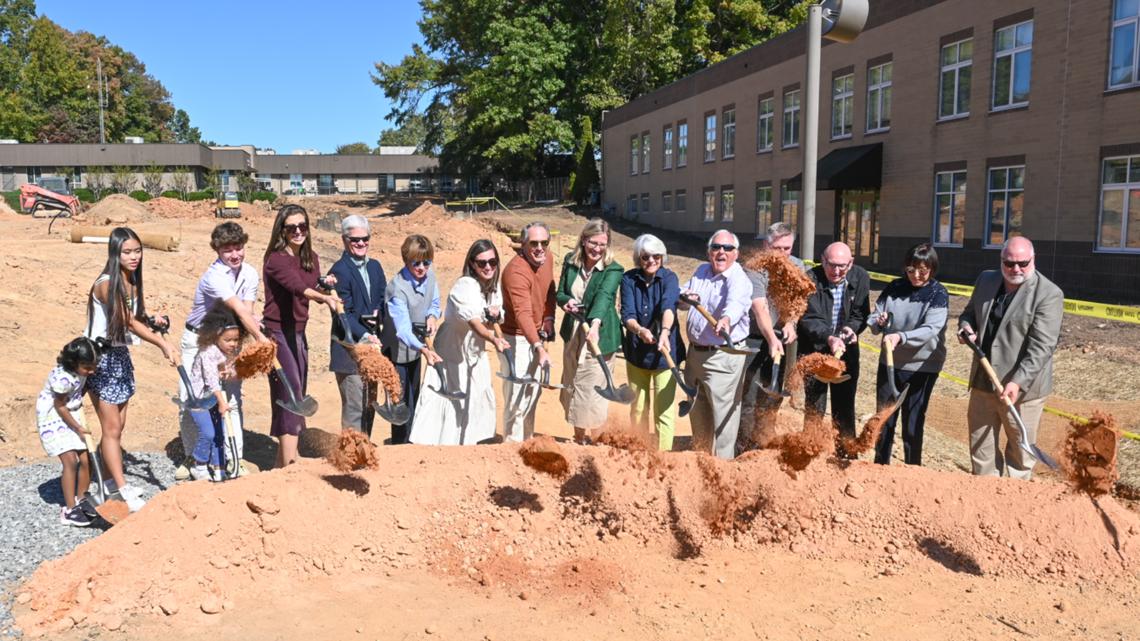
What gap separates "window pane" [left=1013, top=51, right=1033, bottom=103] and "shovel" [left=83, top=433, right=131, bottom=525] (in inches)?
733

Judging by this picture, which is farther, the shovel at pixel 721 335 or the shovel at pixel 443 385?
the shovel at pixel 443 385

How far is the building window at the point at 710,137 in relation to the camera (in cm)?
3372

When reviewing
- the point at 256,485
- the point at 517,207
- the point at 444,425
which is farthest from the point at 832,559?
the point at 517,207

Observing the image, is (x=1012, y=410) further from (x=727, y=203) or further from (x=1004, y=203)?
(x=727, y=203)

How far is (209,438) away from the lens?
5.78m

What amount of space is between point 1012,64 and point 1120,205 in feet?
13.7

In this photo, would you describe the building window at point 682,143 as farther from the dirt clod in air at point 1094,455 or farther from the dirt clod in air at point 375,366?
the dirt clod in air at point 1094,455

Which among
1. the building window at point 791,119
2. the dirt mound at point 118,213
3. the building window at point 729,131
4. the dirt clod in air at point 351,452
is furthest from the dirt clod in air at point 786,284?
the building window at point 729,131

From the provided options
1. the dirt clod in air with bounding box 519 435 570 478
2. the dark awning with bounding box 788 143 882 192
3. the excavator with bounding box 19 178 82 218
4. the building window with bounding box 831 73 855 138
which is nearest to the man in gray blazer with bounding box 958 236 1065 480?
the dirt clod in air with bounding box 519 435 570 478

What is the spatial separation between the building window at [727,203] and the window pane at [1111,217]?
16.3 meters

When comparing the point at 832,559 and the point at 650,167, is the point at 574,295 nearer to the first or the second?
the point at 832,559

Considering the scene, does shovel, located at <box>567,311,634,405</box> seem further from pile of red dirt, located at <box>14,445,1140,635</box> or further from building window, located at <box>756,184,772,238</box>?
building window, located at <box>756,184,772,238</box>

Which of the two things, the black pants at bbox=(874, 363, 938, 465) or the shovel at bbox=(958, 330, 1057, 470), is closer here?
the shovel at bbox=(958, 330, 1057, 470)

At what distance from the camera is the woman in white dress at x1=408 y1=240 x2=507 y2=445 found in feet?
19.3
